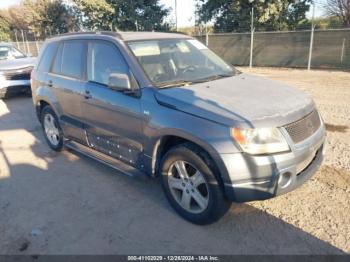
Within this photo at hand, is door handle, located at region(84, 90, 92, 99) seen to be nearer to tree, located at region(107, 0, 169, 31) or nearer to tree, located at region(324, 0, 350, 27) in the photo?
tree, located at region(324, 0, 350, 27)

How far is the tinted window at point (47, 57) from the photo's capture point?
5.27 meters

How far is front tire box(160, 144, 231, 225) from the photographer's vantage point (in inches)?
118

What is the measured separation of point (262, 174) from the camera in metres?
2.80

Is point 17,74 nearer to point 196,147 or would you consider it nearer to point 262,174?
point 196,147

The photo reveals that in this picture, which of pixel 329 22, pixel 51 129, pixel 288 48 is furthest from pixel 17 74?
pixel 329 22

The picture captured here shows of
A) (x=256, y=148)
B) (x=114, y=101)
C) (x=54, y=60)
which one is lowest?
(x=256, y=148)

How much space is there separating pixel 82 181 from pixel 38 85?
2162 mm

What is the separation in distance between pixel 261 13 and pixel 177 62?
1679 cm

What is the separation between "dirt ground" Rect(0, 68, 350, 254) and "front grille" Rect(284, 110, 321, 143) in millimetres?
840

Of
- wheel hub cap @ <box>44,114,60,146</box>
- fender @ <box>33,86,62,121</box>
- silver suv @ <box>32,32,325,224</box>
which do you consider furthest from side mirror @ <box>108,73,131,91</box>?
wheel hub cap @ <box>44,114,60,146</box>

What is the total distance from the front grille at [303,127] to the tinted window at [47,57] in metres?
3.94

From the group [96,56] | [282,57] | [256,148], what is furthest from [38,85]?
[282,57]

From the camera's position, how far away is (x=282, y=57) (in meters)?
15.2

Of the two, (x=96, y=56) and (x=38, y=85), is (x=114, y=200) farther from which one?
(x=38, y=85)
